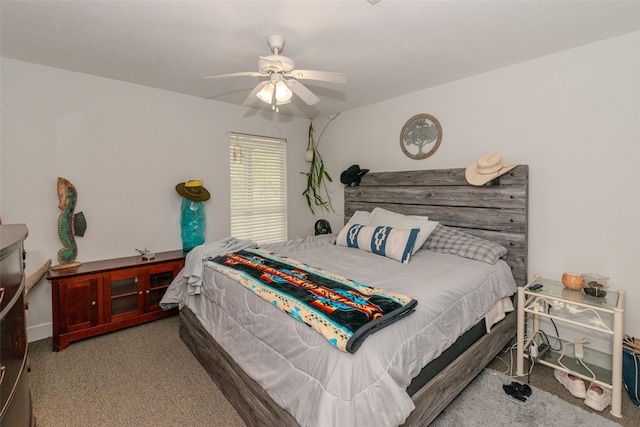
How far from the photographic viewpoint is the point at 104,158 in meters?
3.05

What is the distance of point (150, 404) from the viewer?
1.98 metres

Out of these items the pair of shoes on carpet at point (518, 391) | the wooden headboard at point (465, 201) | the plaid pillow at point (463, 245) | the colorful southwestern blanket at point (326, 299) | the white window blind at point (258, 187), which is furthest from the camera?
the white window blind at point (258, 187)

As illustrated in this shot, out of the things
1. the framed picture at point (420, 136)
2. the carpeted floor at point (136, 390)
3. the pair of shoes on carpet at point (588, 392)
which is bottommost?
the carpeted floor at point (136, 390)

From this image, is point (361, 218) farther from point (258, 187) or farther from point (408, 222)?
point (258, 187)

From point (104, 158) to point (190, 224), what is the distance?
41.9 inches

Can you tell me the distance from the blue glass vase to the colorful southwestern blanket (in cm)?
140

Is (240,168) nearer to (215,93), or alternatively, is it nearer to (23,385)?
(215,93)

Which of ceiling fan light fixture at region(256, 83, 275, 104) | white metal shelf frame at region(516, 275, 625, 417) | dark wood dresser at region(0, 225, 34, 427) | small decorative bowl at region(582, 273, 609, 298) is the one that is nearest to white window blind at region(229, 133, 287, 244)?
ceiling fan light fixture at region(256, 83, 275, 104)

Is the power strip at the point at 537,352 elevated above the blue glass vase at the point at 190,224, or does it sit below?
below

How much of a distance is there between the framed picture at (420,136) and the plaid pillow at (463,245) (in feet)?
2.95

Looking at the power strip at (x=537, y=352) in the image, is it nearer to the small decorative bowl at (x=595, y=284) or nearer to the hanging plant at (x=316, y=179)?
the small decorative bowl at (x=595, y=284)

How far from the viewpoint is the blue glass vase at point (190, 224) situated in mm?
3480

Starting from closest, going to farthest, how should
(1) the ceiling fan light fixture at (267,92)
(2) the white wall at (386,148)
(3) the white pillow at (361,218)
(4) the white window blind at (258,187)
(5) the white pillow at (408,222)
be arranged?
(1) the ceiling fan light fixture at (267,92) < (2) the white wall at (386,148) < (5) the white pillow at (408,222) < (3) the white pillow at (361,218) < (4) the white window blind at (258,187)

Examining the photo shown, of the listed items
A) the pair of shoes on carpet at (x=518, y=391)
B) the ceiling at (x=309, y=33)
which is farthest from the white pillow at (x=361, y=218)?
the pair of shoes on carpet at (x=518, y=391)
